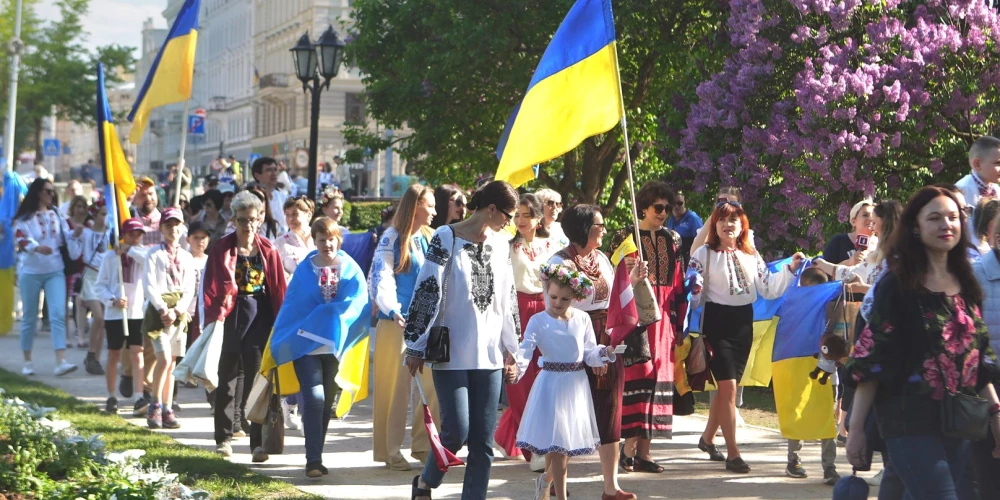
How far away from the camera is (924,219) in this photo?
18.3 ft

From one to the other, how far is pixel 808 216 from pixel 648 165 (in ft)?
24.6

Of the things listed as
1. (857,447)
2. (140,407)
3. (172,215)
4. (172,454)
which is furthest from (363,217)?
(857,447)

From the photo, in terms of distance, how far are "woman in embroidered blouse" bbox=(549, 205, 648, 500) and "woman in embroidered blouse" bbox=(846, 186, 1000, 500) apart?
266 centimetres

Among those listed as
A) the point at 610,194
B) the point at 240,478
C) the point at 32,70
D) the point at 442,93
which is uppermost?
the point at 32,70

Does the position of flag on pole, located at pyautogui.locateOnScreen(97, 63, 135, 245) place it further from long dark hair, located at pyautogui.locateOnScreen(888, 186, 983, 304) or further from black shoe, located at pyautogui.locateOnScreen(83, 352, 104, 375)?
long dark hair, located at pyautogui.locateOnScreen(888, 186, 983, 304)

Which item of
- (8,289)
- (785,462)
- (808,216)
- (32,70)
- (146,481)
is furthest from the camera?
(32,70)

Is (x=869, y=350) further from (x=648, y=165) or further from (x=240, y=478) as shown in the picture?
(x=648, y=165)

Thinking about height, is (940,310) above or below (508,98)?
below

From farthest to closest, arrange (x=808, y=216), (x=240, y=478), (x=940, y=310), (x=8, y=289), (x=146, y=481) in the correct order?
(x=8, y=289)
(x=808, y=216)
(x=240, y=478)
(x=146, y=481)
(x=940, y=310)

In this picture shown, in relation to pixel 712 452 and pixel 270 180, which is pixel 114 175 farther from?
pixel 712 452

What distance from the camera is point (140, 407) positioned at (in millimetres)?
12234

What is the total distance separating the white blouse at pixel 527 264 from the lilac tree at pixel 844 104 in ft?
15.6

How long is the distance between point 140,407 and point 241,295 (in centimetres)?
267

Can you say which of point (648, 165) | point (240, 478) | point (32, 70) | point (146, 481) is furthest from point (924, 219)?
point (32, 70)
